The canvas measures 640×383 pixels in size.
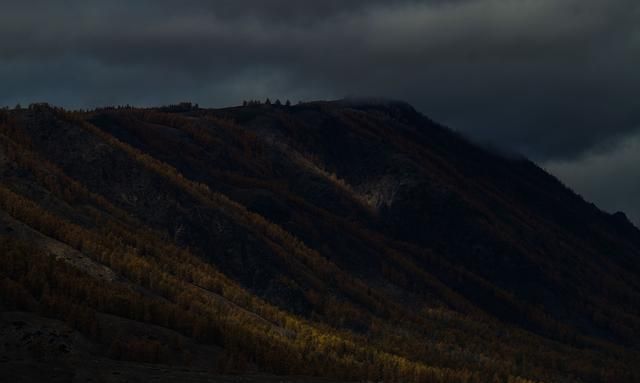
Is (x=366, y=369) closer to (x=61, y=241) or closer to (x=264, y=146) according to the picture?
(x=61, y=241)

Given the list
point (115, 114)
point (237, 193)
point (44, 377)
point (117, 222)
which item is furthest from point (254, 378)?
point (115, 114)

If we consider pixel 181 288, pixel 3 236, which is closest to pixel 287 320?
pixel 181 288

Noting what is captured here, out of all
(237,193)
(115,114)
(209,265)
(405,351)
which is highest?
(115,114)

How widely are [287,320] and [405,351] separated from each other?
54.0 ft

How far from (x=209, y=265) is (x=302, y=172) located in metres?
84.7

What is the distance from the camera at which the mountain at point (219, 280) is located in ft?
179

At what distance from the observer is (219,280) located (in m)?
103

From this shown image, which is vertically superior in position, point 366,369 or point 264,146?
point 264,146

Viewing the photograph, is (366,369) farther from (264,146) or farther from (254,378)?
(264,146)

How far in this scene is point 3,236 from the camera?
248ft

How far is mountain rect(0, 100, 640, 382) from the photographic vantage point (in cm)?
5466

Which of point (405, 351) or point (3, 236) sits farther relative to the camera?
point (405, 351)

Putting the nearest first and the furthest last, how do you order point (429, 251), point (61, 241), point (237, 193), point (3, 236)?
point (3, 236) → point (61, 241) → point (237, 193) → point (429, 251)

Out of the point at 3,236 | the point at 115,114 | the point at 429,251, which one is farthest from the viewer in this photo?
the point at 429,251
